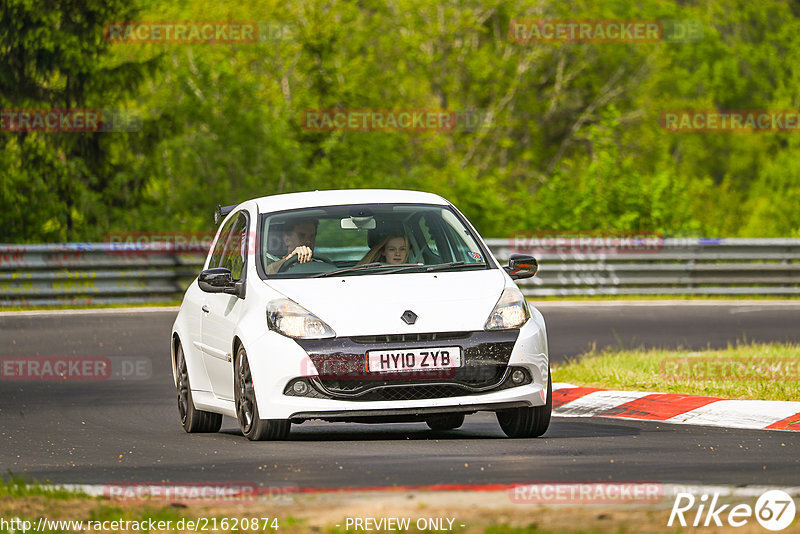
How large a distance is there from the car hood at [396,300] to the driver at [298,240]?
0.44 meters

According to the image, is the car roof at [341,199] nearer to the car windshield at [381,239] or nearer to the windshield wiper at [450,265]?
the car windshield at [381,239]

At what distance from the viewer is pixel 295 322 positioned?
9266 mm

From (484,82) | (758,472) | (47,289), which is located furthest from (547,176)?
(758,472)

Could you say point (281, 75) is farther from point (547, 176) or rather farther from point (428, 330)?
point (428, 330)

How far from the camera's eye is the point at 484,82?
52812 mm

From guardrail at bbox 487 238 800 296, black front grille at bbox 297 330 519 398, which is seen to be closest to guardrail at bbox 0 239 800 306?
guardrail at bbox 487 238 800 296

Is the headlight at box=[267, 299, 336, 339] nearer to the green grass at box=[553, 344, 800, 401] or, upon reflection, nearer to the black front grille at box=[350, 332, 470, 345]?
the black front grille at box=[350, 332, 470, 345]

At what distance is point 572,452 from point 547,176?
47356mm

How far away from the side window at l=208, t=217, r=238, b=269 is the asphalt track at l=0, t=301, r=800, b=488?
3.94ft

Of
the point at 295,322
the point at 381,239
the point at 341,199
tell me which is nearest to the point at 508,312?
the point at 295,322

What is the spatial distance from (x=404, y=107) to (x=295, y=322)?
4139 centimetres

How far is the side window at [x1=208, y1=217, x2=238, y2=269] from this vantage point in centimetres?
1149

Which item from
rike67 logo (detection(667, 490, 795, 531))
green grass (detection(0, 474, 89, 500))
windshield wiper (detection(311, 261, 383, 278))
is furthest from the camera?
windshield wiper (detection(311, 261, 383, 278))

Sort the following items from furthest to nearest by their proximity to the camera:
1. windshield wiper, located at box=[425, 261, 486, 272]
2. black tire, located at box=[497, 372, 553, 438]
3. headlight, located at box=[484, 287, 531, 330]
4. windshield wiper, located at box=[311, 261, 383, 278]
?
windshield wiper, located at box=[425, 261, 486, 272]
windshield wiper, located at box=[311, 261, 383, 278]
black tire, located at box=[497, 372, 553, 438]
headlight, located at box=[484, 287, 531, 330]
